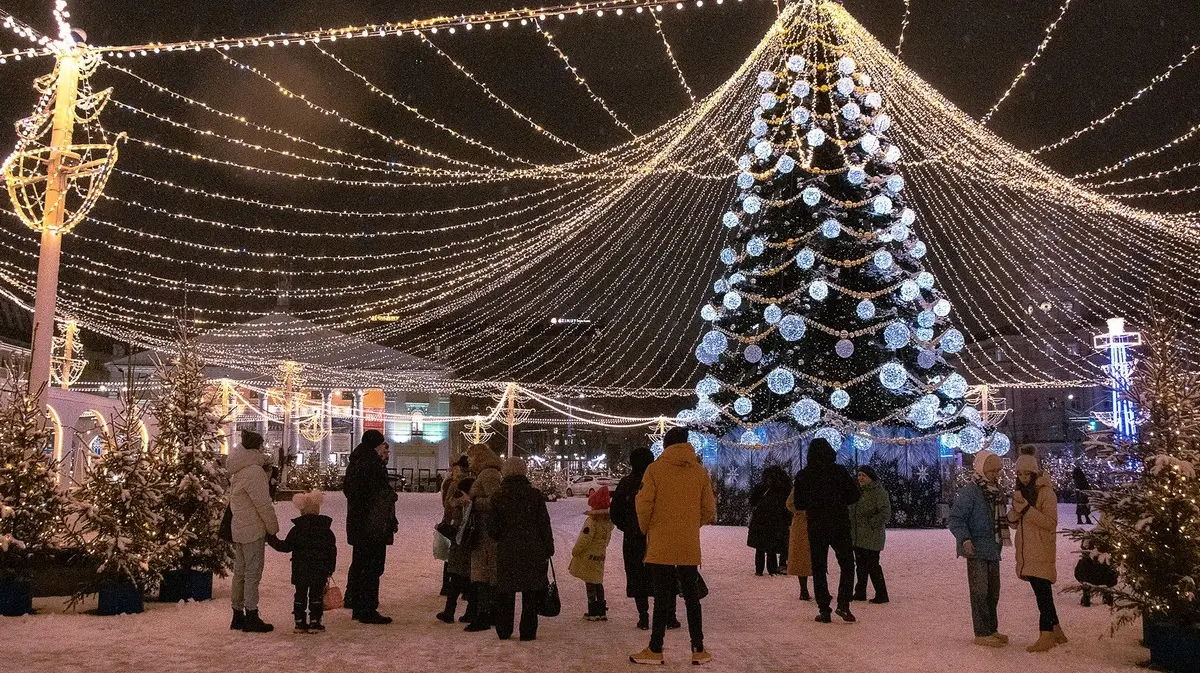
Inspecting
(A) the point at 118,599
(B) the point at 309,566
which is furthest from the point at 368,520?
(A) the point at 118,599

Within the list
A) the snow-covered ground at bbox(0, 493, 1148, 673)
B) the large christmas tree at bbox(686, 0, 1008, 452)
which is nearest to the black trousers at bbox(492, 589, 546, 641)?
the snow-covered ground at bbox(0, 493, 1148, 673)

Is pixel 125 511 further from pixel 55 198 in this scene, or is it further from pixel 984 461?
pixel 984 461

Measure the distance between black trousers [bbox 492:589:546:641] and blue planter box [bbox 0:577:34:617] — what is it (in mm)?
4302

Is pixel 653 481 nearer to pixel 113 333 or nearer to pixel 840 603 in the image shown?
pixel 840 603

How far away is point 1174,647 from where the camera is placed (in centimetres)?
639

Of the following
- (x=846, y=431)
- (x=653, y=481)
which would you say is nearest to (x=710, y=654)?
(x=653, y=481)

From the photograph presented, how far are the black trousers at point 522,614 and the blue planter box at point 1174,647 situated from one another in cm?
438

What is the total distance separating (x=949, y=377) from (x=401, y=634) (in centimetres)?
1498

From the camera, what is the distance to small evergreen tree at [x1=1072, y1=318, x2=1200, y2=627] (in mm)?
6555

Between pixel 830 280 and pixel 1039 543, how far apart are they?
42.3ft

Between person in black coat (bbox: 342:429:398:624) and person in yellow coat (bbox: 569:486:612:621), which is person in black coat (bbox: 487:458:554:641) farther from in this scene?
person in black coat (bbox: 342:429:398:624)

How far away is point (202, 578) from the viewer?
9.56 meters

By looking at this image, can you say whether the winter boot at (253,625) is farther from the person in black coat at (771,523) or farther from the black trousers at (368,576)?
the person in black coat at (771,523)

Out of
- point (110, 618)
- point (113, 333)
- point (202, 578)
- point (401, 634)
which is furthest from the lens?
point (113, 333)
